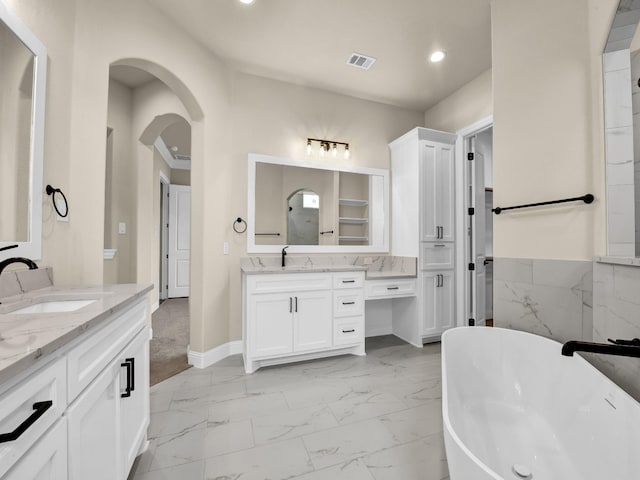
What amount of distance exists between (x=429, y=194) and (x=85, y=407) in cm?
315

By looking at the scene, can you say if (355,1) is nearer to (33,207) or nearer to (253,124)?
(253,124)

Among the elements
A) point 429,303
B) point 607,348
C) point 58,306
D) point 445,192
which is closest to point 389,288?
point 429,303

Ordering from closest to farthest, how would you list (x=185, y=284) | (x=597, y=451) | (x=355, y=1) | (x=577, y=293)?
1. (x=597, y=451)
2. (x=577, y=293)
3. (x=355, y=1)
4. (x=185, y=284)

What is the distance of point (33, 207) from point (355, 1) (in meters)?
2.39

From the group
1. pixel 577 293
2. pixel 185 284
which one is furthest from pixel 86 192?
pixel 185 284

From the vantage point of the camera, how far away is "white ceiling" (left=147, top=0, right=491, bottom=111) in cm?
216

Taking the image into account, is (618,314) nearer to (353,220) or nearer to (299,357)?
(299,357)

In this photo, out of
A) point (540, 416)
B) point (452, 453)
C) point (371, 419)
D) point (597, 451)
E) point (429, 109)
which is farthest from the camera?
point (429, 109)

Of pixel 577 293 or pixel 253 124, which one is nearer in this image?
pixel 577 293

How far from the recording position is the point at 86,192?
1.70 metres

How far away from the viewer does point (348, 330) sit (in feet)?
9.11

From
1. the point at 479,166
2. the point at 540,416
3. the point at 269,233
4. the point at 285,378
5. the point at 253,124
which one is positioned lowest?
the point at 285,378

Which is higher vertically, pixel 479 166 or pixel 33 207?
pixel 479 166

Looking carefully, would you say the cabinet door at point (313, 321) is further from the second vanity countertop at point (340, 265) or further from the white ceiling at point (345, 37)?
the white ceiling at point (345, 37)
